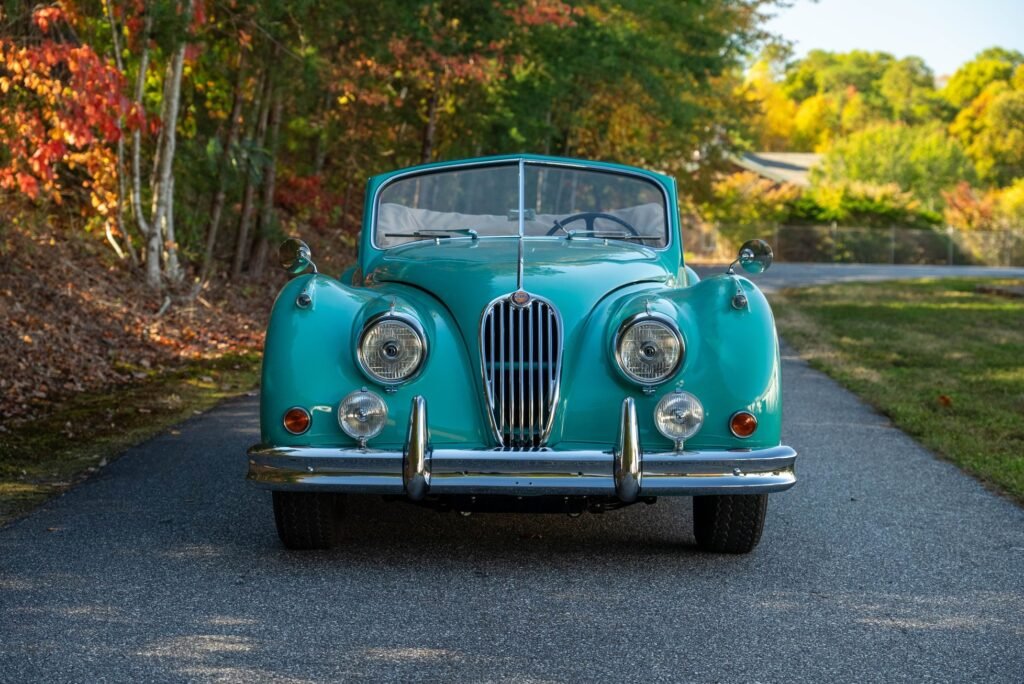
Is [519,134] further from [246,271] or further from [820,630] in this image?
[820,630]

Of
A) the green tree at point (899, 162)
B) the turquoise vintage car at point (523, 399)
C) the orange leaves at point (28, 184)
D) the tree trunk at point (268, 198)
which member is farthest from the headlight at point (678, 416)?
the green tree at point (899, 162)

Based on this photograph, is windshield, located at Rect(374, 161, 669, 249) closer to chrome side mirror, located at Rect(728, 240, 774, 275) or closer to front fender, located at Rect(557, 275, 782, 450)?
chrome side mirror, located at Rect(728, 240, 774, 275)

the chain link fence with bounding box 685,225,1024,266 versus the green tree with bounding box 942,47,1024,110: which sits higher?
the green tree with bounding box 942,47,1024,110

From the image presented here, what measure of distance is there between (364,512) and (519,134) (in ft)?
62.5

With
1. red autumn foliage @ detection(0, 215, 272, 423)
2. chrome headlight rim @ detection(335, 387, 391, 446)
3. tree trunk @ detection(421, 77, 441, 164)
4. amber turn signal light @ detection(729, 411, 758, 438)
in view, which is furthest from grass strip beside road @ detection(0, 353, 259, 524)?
tree trunk @ detection(421, 77, 441, 164)

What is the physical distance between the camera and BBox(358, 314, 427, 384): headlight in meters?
5.31

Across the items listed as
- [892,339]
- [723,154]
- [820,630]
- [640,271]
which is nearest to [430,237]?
[640,271]

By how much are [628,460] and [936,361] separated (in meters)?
9.29

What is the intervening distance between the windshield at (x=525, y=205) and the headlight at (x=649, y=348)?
1.55 metres

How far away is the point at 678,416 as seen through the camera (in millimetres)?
5238

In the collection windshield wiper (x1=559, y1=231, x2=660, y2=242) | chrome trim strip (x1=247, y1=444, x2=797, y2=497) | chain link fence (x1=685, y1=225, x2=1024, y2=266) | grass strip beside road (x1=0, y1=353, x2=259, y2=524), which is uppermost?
windshield wiper (x1=559, y1=231, x2=660, y2=242)

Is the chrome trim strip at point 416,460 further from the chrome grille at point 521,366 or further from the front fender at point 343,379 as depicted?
the chrome grille at point 521,366

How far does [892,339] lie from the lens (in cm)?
1603

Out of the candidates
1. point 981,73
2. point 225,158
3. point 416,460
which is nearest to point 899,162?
point 981,73
